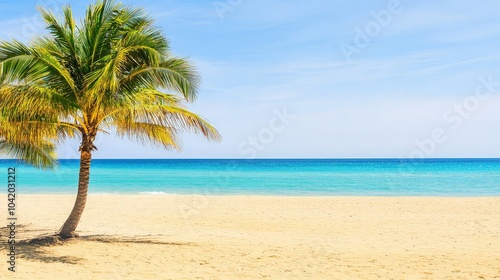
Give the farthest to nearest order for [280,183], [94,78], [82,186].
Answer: [280,183], [82,186], [94,78]

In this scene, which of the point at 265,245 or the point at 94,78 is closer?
the point at 94,78

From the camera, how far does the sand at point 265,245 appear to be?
7551 mm

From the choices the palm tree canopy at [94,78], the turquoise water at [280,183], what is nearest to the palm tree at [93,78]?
the palm tree canopy at [94,78]

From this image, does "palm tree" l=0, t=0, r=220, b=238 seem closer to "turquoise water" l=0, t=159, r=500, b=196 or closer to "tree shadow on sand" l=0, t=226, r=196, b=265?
"tree shadow on sand" l=0, t=226, r=196, b=265

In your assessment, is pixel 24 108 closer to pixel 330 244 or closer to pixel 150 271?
pixel 150 271

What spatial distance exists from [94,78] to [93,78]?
0.08 m

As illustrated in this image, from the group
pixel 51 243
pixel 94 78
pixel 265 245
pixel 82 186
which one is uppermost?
pixel 94 78

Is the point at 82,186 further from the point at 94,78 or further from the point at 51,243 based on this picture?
the point at 94,78

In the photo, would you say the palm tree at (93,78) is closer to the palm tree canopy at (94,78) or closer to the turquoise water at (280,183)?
the palm tree canopy at (94,78)

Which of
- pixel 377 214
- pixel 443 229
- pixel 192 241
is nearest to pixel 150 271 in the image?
pixel 192 241

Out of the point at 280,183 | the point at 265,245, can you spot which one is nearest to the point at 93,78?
the point at 265,245

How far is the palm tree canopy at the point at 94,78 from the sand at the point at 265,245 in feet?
8.41

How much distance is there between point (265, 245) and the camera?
10023mm

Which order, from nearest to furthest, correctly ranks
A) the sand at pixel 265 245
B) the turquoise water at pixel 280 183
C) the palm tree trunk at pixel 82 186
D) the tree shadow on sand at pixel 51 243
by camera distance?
the sand at pixel 265 245
the tree shadow on sand at pixel 51 243
the palm tree trunk at pixel 82 186
the turquoise water at pixel 280 183
